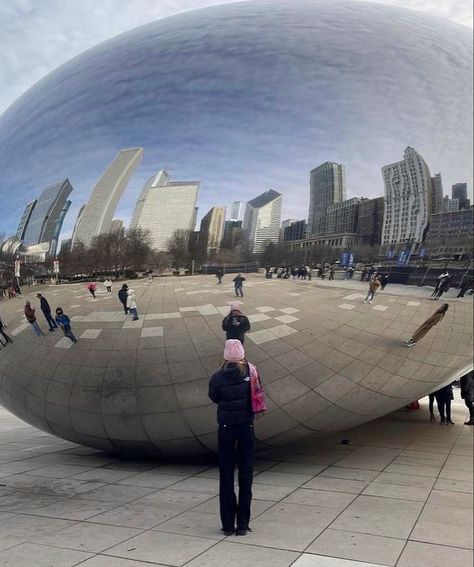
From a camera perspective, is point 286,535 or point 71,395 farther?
point 71,395

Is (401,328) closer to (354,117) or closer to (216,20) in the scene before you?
(354,117)

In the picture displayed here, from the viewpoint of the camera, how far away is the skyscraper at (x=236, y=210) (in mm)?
3494

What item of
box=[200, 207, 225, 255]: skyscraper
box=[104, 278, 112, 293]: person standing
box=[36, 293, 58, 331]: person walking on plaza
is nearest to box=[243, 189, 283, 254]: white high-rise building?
box=[200, 207, 225, 255]: skyscraper

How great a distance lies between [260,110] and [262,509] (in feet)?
8.69

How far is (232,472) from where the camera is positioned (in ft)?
10.6

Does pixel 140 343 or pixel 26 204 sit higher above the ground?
pixel 26 204

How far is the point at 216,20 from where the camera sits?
4.16 meters

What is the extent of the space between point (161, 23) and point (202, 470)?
3.77m

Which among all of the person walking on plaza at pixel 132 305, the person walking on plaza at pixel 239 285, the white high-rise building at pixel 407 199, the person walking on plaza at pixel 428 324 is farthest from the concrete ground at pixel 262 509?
the white high-rise building at pixel 407 199

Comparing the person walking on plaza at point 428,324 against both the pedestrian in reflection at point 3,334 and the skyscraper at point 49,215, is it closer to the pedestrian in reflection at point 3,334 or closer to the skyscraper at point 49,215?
the skyscraper at point 49,215

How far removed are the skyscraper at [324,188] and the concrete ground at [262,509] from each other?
1.95 meters

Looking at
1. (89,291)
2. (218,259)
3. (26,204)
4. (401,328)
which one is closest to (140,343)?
(89,291)

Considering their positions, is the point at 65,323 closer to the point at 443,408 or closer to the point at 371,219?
the point at 371,219

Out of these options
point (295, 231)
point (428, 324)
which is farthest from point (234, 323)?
point (428, 324)
